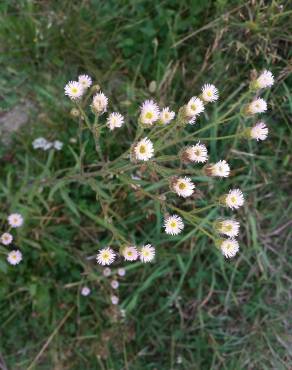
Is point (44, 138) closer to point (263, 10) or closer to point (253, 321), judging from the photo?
point (263, 10)

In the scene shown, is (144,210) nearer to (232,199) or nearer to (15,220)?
(15,220)

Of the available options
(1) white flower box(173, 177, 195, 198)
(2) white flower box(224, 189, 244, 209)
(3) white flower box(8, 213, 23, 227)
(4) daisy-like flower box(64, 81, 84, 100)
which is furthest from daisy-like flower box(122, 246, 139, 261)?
(3) white flower box(8, 213, 23, 227)

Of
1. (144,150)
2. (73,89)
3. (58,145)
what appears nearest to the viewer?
(144,150)

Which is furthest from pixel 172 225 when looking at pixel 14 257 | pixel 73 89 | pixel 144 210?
pixel 14 257

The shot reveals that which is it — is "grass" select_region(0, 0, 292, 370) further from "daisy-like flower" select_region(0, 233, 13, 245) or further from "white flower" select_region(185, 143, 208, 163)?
"white flower" select_region(185, 143, 208, 163)

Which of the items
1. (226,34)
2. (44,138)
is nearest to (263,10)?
(226,34)

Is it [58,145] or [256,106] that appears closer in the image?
[256,106]
